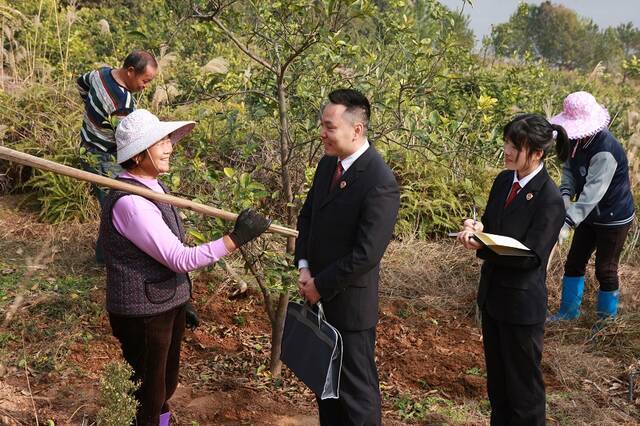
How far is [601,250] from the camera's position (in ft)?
15.9

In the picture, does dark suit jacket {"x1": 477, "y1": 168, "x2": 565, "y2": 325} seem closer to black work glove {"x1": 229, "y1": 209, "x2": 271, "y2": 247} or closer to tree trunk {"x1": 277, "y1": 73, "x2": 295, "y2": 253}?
black work glove {"x1": 229, "y1": 209, "x2": 271, "y2": 247}

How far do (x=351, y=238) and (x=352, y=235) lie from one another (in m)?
0.01

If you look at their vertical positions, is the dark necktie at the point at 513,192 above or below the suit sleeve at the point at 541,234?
above

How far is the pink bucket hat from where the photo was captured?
4277mm

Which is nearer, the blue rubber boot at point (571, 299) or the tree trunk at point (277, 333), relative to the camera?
the tree trunk at point (277, 333)

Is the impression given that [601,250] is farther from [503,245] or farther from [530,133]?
[503,245]

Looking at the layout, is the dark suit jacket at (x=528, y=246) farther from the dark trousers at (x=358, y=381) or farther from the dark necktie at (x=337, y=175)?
the dark necktie at (x=337, y=175)

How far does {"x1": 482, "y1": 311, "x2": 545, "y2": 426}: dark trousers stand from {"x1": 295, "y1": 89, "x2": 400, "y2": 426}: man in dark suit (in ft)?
2.04

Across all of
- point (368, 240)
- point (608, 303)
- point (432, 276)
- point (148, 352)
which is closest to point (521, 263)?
point (368, 240)

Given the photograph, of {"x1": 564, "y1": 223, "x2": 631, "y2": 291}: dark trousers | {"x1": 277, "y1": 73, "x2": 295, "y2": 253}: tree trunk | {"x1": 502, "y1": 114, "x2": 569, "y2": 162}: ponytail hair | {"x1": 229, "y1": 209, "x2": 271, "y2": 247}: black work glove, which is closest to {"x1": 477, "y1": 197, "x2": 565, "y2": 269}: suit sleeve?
{"x1": 502, "y1": 114, "x2": 569, "y2": 162}: ponytail hair

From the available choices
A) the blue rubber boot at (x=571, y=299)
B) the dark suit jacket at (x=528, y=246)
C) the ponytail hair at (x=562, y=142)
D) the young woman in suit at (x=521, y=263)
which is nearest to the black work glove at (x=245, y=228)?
the young woman in suit at (x=521, y=263)

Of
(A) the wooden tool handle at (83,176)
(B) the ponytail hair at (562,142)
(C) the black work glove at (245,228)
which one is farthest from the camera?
(B) the ponytail hair at (562,142)

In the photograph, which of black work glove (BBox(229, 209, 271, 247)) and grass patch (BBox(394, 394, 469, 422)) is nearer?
black work glove (BBox(229, 209, 271, 247))

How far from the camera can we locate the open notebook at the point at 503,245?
2.89 meters
